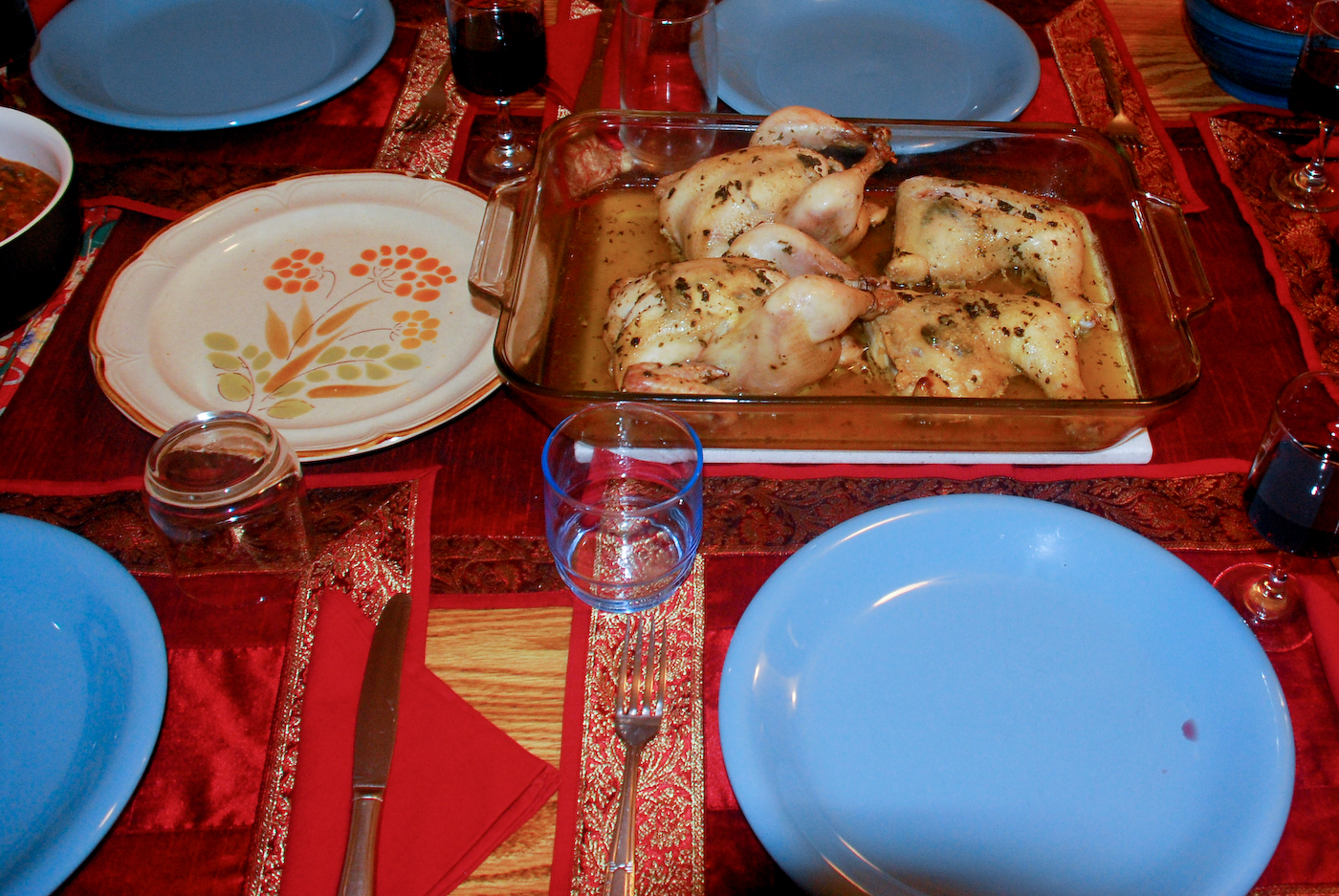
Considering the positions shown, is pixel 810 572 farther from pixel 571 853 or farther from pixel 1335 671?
pixel 1335 671

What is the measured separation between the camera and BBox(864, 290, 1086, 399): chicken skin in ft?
4.18

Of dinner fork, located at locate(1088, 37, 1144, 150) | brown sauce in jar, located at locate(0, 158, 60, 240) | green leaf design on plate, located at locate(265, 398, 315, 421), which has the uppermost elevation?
dinner fork, located at locate(1088, 37, 1144, 150)

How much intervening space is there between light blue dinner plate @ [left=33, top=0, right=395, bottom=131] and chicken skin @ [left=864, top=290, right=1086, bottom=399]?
46.3 inches

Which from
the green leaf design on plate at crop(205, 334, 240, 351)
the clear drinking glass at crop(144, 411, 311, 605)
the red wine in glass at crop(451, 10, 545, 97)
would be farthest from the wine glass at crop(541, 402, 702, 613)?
the red wine in glass at crop(451, 10, 545, 97)

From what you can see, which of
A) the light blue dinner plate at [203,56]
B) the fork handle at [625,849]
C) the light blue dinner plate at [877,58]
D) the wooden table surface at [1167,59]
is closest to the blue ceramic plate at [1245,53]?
the wooden table surface at [1167,59]

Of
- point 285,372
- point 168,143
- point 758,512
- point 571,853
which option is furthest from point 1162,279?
point 168,143

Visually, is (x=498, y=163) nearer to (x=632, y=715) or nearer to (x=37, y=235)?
(x=37, y=235)

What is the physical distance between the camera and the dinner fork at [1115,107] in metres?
1.73

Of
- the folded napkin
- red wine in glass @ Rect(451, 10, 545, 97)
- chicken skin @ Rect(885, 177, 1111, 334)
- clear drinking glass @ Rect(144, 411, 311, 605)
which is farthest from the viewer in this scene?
the folded napkin

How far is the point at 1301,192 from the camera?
1.62 meters

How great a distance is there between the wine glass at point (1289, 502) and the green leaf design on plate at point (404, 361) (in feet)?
3.59

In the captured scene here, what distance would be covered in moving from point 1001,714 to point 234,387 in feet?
3.55

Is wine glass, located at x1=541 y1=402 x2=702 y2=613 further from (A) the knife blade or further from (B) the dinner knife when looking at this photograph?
(A) the knife blade

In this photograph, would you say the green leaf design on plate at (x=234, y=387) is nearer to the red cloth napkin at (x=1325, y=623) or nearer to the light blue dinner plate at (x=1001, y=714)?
the light blue dinner plate at (x=1001, y=714)
